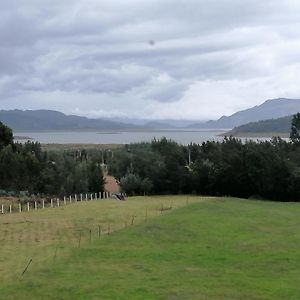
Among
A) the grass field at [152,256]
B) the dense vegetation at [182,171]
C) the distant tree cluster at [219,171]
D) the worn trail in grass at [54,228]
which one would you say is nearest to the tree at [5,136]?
the dense vegetation at [182,171]

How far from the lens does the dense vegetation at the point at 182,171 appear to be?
71062 millimetres

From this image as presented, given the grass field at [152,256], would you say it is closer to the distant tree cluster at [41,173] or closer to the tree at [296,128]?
the distant tree cluster at [41,173]

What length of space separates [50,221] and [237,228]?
14.2 meters

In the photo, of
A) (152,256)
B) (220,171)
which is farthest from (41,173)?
(152,256)

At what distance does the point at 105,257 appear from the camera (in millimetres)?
24797

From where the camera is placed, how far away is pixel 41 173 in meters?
82.7

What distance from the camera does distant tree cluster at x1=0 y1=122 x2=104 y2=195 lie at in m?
76.0

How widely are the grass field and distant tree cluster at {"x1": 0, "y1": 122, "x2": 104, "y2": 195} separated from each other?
112 ft

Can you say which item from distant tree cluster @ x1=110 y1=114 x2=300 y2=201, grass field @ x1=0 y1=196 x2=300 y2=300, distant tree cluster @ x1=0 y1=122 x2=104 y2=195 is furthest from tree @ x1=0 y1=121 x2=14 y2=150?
grass field @ x1=0 y1=196 x2=300 y2=300

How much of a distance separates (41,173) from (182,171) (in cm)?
2279

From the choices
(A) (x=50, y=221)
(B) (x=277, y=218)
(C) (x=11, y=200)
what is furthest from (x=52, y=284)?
(C) (x=11, y=200)

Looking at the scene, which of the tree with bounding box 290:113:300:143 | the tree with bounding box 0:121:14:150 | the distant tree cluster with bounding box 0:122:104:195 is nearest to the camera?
the distant tree cluster with bounding box 0:122:104:195

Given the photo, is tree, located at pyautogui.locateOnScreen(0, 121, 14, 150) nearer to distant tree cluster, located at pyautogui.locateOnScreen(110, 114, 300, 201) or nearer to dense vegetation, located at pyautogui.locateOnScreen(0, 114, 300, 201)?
dense vegetation, located at pyautogui.locateOnScreen(0, 114, 300, 201)

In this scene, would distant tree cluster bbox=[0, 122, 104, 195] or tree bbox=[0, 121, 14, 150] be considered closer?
distant tree cluster bbox=[0, 122, 104, 195]
